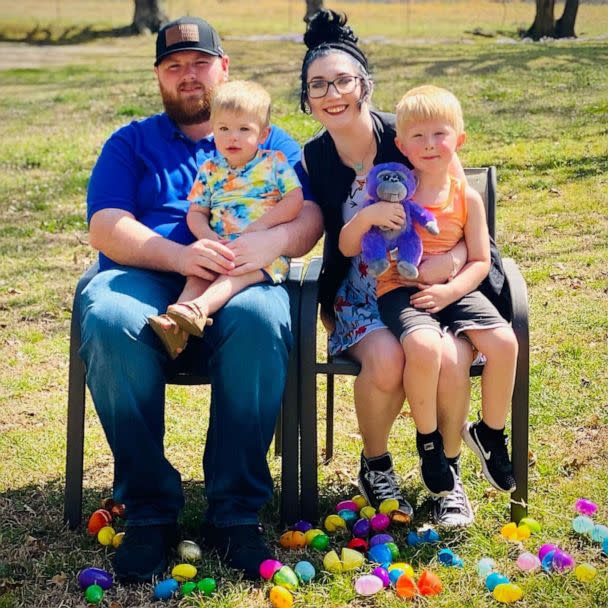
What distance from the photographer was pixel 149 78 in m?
14.5

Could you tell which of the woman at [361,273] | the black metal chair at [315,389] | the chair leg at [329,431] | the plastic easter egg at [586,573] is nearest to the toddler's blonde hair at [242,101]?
the woman at [361,273]

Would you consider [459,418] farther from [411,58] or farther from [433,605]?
[411,58]

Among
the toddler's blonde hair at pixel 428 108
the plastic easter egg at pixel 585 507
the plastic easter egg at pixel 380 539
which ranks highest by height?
the toddler's blonde hair at pixel 428 108

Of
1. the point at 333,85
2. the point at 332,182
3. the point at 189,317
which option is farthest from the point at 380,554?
the point at 333,85

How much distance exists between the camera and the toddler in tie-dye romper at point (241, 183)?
3203 mm

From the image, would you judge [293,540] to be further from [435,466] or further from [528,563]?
[528,563]

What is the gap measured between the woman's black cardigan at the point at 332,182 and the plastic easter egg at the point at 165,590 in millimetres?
1122

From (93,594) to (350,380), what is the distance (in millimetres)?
1998

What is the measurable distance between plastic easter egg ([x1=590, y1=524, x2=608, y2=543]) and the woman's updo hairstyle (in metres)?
1.59

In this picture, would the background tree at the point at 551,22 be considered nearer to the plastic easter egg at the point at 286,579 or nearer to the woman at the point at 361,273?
the woman at the point at 361,273

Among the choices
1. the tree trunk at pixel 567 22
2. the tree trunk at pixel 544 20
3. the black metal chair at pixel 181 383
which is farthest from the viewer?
the tree trunk at pixel 544 20

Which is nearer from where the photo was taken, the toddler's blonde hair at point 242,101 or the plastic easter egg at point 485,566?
the plastic easter egg at point 485,566

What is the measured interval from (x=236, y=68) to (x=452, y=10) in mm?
7911

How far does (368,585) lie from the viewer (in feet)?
9.17
